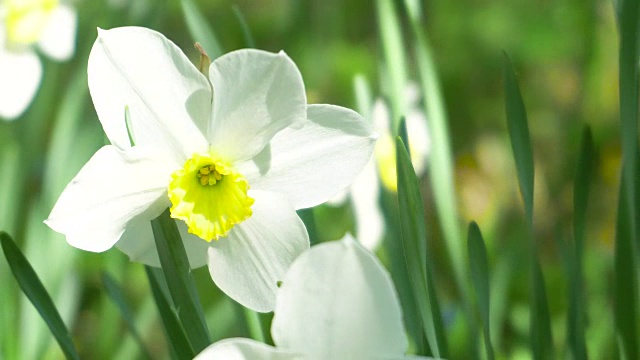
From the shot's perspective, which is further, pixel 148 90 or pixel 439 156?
pixel 439 156

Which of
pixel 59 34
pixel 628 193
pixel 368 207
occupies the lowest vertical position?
pixel 368 207

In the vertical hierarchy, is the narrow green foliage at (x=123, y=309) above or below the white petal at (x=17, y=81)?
below

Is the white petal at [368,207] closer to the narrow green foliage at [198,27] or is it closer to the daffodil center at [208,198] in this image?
the narrow green foliage at [198,27]

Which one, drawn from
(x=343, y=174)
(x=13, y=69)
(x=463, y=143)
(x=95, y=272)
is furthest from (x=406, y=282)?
(x=463, y=143)

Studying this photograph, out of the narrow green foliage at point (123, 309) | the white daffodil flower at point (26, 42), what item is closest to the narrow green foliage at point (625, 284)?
the narrow green foliage at point (123, 309)

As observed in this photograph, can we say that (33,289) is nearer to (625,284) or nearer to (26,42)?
(625,284)

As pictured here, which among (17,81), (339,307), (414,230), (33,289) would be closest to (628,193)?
(414,230)
